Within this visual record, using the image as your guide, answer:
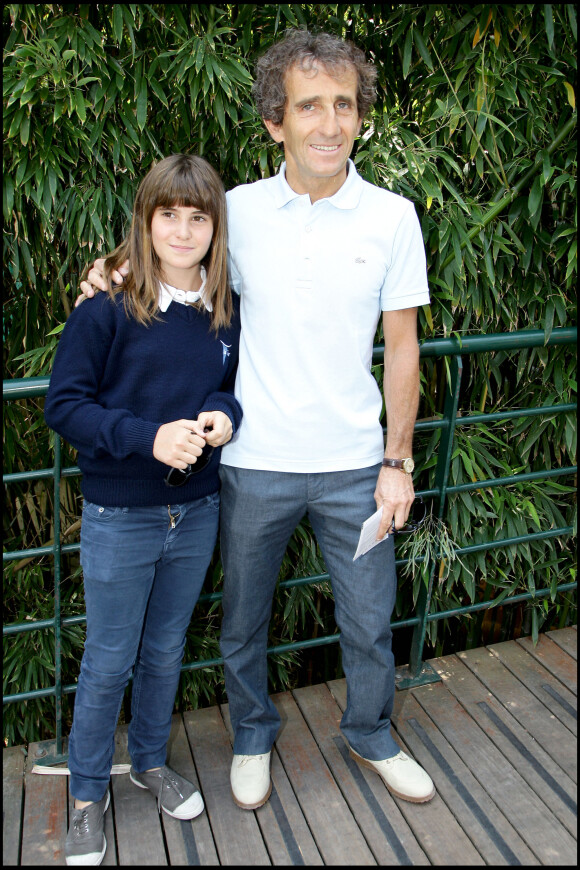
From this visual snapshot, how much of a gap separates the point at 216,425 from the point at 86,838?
1.04 meters

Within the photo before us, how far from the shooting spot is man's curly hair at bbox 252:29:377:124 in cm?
175

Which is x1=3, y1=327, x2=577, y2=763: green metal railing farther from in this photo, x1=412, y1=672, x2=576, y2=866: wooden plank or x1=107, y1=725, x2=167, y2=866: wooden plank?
x1=107, y1=725, x2=167, y2=866: wooden plank

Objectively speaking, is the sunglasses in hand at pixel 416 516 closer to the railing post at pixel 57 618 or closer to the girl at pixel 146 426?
the girl at pixel 146 426

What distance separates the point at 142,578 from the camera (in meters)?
1.77

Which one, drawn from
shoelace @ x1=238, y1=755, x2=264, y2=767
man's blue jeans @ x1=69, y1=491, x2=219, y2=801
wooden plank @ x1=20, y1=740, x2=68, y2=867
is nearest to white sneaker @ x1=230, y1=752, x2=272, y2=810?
shoelace @ x1=238, y1=755, x2=264, y2=767

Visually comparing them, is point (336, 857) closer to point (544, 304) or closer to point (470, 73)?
point (544, 304)

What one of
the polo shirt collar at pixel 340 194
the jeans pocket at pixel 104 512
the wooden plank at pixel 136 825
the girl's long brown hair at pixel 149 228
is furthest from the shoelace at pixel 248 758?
the polo shirt collar at pixel 340 194

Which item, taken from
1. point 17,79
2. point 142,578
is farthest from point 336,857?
point 17,79

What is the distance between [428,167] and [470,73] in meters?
0.32

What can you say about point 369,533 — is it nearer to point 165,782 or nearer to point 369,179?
point 165,782

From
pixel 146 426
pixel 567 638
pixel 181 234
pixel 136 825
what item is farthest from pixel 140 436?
pixel 567 638

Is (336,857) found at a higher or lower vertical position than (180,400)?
lower

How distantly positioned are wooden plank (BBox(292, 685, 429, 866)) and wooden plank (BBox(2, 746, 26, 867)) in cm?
81

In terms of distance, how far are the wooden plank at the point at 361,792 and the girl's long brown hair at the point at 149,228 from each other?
1.27 meters
